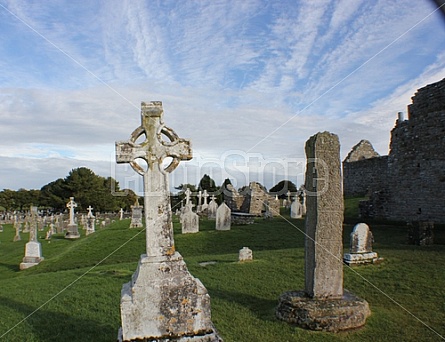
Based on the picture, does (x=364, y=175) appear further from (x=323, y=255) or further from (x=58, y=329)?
(x=58, y=329)

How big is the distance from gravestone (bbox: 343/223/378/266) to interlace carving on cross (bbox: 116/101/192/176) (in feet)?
19.5

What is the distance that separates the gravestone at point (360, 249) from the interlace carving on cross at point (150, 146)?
19.5 feet

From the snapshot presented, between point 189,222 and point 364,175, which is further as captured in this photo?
point 364,175

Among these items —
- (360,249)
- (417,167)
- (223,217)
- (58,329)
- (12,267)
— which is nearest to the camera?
(58,329)

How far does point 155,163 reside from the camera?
186 inches

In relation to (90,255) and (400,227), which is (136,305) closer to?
(90,255)

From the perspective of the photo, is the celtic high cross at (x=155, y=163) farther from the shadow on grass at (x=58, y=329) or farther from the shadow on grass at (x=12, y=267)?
the shadow on grass at (x=12, y=267)

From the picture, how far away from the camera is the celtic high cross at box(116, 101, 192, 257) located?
453 cm

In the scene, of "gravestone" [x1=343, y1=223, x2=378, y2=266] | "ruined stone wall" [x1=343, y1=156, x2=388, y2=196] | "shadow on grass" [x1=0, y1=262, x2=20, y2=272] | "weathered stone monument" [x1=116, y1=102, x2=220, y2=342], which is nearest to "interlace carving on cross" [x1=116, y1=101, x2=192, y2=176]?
"weathered stone monument" [x1=116, y1=102, x2=220, y2=342]

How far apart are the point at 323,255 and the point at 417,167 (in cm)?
1440

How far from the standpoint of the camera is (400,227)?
1681 cm

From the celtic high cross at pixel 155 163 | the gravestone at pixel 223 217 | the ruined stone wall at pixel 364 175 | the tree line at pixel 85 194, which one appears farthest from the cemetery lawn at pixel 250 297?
the tree line at pixel 85 194

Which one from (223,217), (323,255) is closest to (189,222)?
(223,217)

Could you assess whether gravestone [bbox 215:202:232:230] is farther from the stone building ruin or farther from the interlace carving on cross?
the interlace carving on cross
